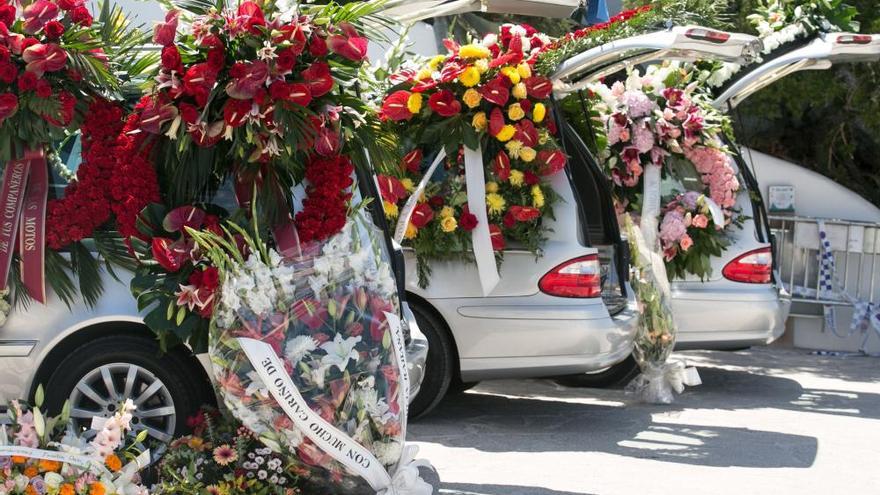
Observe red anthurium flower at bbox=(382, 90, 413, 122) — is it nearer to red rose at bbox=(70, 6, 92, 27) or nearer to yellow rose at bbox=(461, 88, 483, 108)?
yellow rose at bbox=(461, 88, 483, 108)

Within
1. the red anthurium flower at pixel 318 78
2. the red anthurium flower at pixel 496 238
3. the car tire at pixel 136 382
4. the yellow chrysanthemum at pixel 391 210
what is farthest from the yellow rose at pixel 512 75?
the car tire at pixel 136 382

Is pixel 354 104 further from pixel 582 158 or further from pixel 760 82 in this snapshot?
pixel 760 82

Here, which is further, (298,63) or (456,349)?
(456,349)

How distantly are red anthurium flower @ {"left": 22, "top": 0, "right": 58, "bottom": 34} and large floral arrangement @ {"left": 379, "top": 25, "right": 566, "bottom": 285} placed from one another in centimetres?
281

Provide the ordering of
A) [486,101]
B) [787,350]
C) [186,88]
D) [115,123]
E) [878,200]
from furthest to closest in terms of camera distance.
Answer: [878,200] → [787,350] → [486,101] → [115,123] → [186,88]

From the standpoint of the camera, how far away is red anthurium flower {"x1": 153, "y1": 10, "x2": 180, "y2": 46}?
5.11 metres

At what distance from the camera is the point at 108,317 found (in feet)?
18.8

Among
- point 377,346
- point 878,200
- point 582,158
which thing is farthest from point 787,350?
point 377,346

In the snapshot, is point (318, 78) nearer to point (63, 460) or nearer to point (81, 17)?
point (81, 17)

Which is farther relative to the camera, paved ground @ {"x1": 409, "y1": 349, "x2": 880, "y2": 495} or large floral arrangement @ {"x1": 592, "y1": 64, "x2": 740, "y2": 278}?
large floral arrangement @ {"x1": 592, "y1": 64, "x2": 740, "y2": 278}

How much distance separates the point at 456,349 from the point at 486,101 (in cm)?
150

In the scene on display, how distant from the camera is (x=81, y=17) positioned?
5340 millimetres

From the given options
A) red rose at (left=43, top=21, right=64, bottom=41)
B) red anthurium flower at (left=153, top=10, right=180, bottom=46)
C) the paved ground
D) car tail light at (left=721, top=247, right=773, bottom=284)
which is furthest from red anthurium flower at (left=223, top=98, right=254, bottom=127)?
car tail light at (left=721, top=247, right=773, bottom=284)

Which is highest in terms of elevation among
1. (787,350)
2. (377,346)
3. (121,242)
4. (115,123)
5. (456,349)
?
(115,123)
